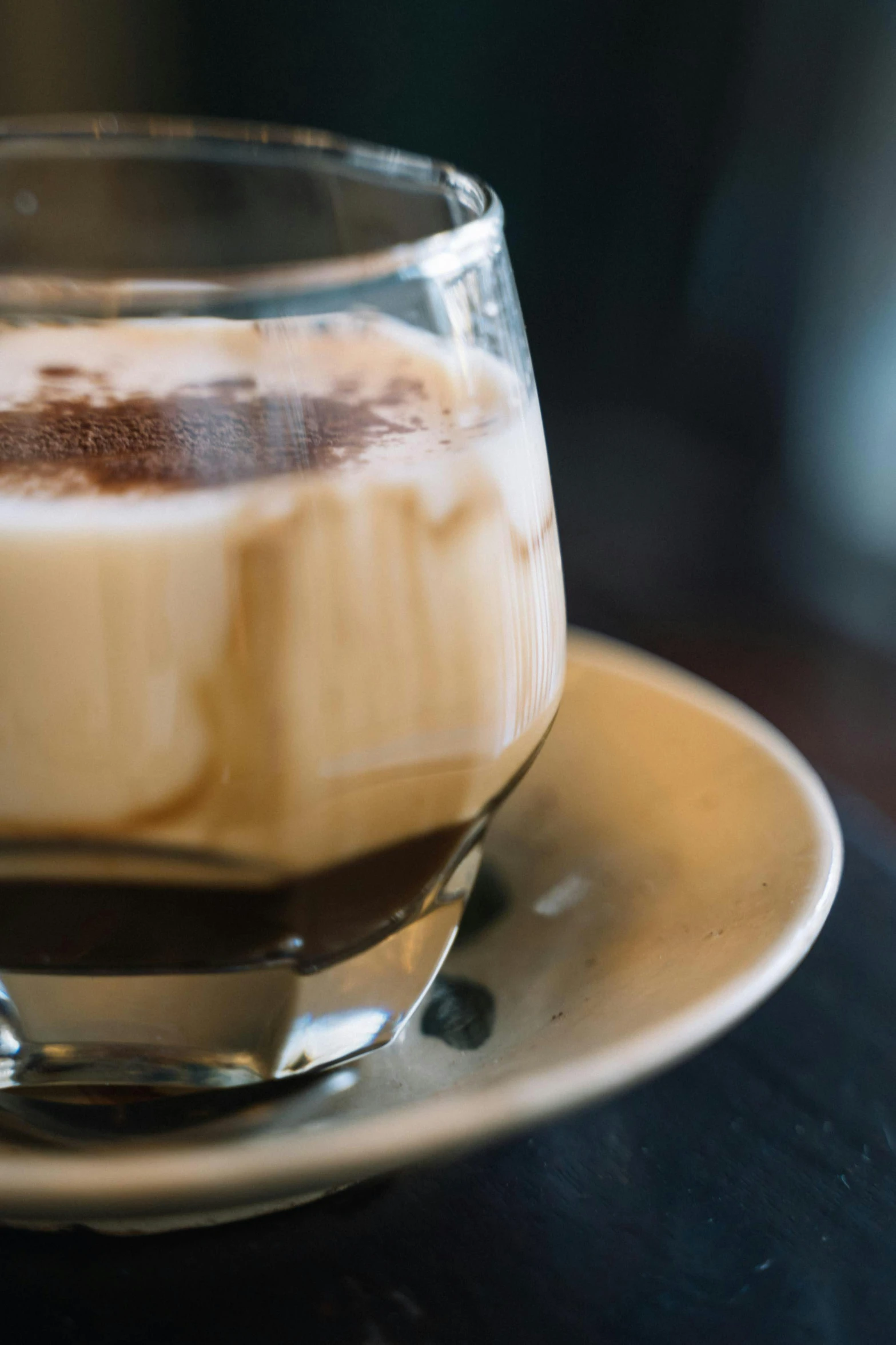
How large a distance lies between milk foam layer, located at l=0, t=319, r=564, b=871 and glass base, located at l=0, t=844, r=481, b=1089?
0.16ft

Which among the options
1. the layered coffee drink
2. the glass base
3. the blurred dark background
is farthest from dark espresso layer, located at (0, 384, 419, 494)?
the blurred dark background

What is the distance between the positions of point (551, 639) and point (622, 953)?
0.10 m

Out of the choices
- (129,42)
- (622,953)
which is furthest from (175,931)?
(129,42)

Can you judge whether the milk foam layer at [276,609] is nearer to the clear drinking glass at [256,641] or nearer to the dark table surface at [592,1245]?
the clear drinking glass at [256,641]

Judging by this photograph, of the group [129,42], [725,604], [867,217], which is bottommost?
[725,604]

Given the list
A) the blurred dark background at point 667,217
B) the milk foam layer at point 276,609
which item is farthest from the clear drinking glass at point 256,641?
the blurred dark background at point 667,217

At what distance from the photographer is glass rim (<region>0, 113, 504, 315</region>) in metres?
0.28

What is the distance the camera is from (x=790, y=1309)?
13.9 inches

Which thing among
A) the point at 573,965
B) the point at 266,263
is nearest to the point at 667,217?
the point at 266,263

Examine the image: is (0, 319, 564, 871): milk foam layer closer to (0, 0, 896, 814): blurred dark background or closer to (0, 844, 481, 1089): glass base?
(0, 844, 481, 1089): glass base

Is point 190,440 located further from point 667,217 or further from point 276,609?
point 667,217

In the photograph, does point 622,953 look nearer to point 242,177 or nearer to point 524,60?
point 242,177

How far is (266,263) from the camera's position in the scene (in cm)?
52

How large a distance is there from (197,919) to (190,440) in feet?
0.38
